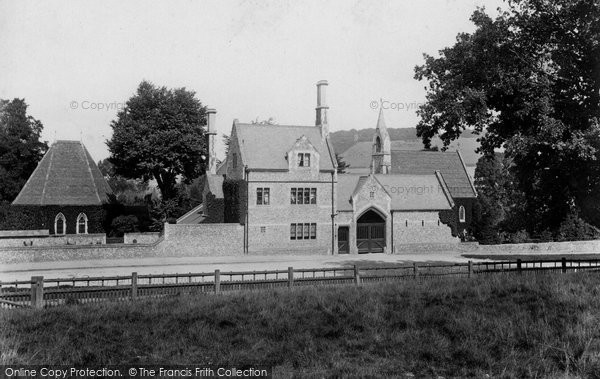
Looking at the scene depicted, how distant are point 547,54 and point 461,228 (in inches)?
1285

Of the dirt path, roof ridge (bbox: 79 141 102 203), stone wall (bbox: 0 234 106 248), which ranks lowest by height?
the dirt path

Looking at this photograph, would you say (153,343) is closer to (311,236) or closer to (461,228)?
(311,236)

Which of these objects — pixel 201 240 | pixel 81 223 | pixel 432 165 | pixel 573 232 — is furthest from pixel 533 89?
pixel 81 223

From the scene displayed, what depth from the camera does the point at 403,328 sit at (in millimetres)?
13664

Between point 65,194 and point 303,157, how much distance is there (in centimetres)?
2111

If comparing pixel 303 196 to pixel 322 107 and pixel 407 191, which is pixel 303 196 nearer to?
pixel 322 107

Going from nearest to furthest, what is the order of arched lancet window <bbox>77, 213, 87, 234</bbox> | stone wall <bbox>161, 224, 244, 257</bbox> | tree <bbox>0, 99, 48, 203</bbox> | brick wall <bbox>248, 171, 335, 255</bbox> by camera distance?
1. stone wall <bbox>161, 224, 244, 257</bbox>
2. brick wall <bbox>248, 171, 335, 255</bbox>
3. arched lancet window <bbox>77, 213, 87, 234</bbox>
4. tree <bbox>0, 99, 48, 203</bbox>

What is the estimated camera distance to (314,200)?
4678 centimetres

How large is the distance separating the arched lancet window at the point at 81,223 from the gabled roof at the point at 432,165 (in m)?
32.2

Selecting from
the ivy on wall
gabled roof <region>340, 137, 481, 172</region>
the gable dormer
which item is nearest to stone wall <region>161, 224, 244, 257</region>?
the ivy on wall

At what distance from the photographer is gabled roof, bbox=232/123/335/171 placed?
150ft

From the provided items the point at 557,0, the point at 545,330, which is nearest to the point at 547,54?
the point at 557,0

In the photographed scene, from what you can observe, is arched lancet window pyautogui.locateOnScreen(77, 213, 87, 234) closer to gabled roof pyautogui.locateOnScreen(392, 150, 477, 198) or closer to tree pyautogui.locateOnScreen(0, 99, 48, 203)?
tree pyautogui.locateOnScreen(0, 99, 48, 203)

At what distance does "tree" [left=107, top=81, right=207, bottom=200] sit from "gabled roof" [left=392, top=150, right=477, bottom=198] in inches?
858
